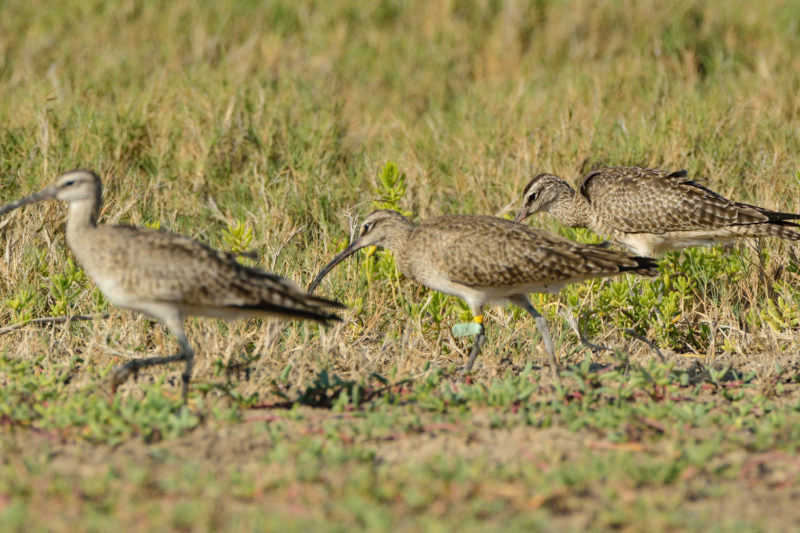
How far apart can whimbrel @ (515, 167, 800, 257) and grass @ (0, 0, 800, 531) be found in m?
0.22

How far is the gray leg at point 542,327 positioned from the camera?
6.51m

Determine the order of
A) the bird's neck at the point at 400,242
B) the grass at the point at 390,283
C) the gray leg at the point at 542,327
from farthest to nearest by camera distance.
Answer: the bird's neck at the point at 400,242 → the gray leg at the point at 542,327 → the grass at the point at 390,283

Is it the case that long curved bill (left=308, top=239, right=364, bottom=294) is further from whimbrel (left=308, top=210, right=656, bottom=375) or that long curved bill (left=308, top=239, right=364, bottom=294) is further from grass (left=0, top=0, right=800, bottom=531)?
whimbrel (left=308, top=210, right=656, bottom=375)

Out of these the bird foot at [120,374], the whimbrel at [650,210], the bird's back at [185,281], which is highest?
the whimbrel at [650,210]

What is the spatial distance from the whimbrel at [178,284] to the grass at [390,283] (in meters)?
0.33

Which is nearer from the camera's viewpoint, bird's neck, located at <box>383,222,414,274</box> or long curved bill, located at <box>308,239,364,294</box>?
bird's neck, located at <box>383,222,414,274</box>

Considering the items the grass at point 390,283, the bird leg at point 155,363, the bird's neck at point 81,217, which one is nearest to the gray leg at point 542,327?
the grass at point 390,283

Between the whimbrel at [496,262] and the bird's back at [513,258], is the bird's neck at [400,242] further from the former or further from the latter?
the bird's back at [513,258]

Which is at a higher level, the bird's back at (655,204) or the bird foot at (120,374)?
the bird's back at (655,204)

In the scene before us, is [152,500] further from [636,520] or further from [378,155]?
[378,155]

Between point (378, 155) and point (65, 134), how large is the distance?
9.01 feet

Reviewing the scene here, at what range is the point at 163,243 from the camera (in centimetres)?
591

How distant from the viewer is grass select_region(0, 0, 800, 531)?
457 centimetres

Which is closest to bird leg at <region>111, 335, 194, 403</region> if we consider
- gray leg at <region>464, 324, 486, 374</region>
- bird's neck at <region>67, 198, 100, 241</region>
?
bird's neck at <region>67, 198, 100, 241</region>
